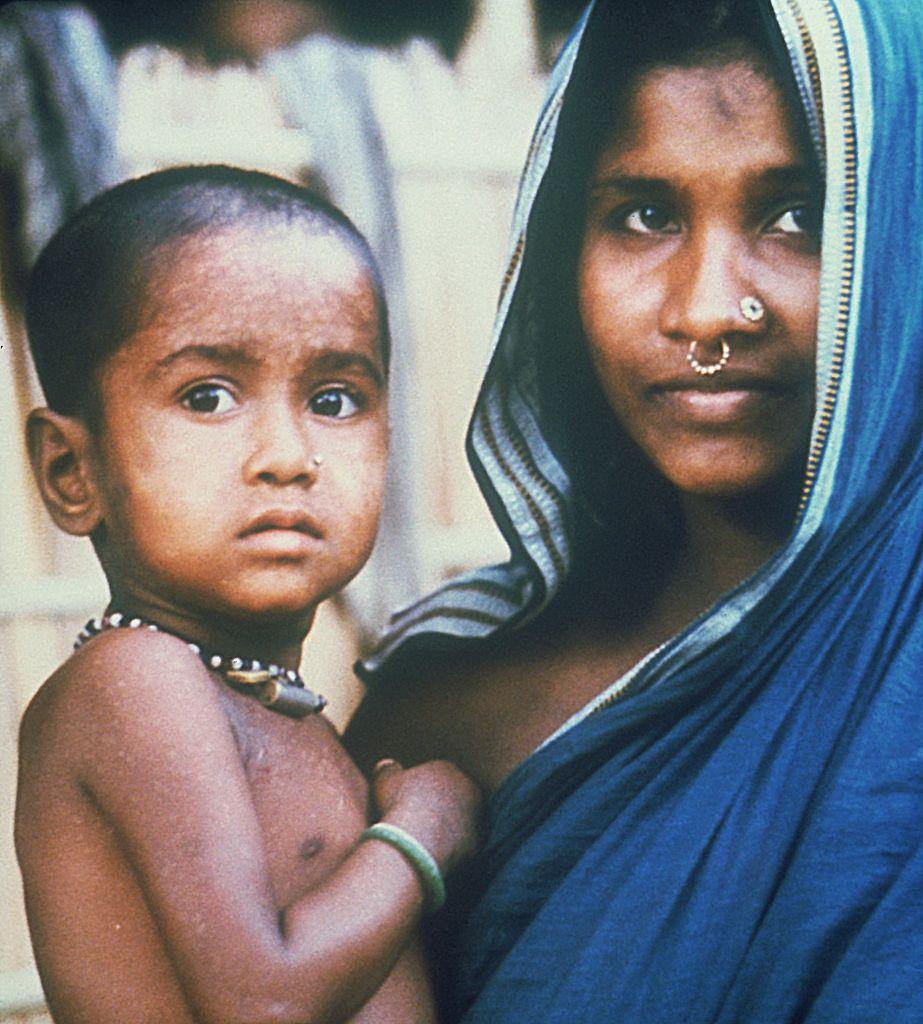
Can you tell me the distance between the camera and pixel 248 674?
158 centimetres

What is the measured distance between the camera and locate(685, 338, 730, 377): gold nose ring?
1.68 metres

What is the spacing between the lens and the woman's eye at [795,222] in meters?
1.68

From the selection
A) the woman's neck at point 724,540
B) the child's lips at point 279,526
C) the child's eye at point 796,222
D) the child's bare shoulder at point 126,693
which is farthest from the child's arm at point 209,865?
the child's eye at point 796,222

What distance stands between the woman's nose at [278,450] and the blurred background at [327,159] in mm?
273

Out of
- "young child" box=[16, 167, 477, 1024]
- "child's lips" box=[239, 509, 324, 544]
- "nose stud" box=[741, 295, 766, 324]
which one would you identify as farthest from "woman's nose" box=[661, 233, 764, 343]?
"child's lips" box=[239, 509, 324, 544]

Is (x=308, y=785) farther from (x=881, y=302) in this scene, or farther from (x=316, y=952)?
(x=881, y=302)

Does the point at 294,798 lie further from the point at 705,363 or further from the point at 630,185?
the point at 630,185

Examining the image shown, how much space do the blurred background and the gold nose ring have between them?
1.03ft

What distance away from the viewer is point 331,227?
1695 mm

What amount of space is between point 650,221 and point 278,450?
Result: 478 millimetres

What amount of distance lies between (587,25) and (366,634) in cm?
74

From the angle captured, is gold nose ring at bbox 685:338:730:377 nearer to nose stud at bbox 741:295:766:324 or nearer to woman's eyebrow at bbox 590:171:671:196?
nose stud at bbox 741:295:766:324

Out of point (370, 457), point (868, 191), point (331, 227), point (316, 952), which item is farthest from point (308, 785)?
point (868, 191)

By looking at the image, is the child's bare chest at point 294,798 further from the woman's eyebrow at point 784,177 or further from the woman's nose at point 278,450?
the woman's eyebrow at point 784,177
